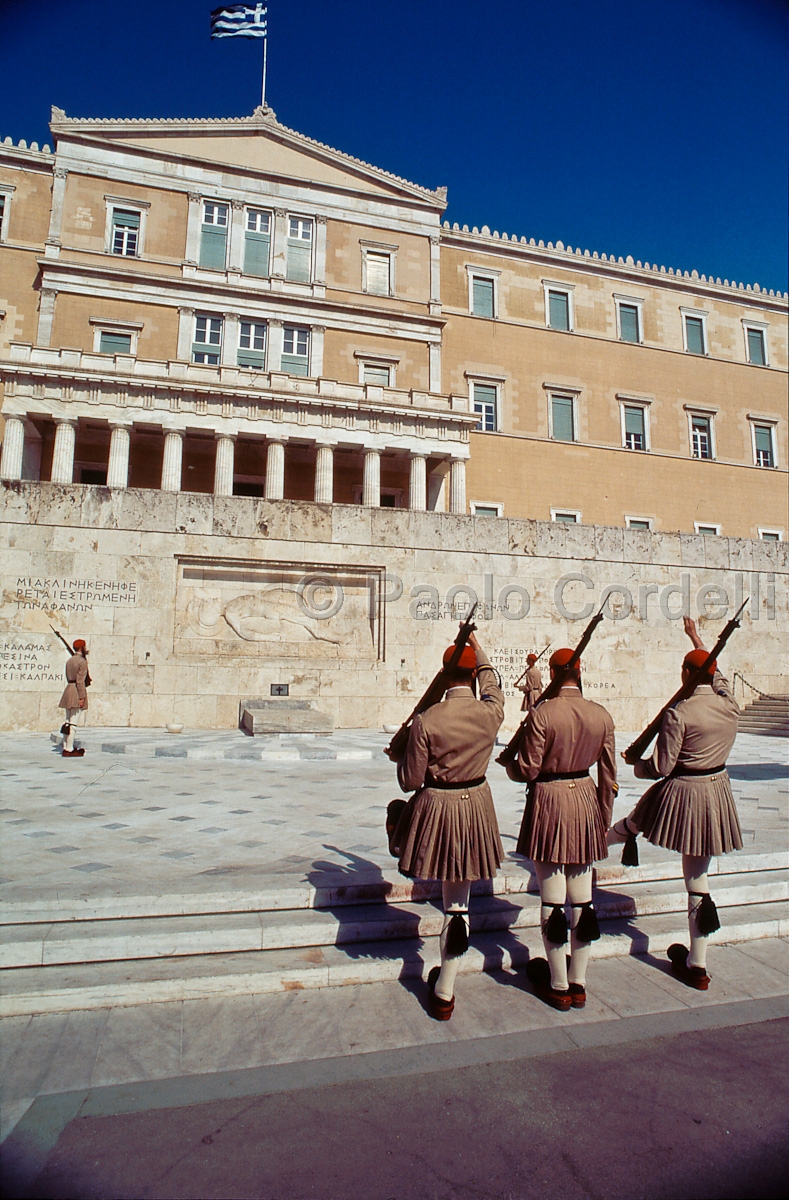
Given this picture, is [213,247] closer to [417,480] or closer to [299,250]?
[299,250]

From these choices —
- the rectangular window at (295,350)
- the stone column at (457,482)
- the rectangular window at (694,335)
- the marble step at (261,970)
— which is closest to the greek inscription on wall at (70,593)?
the marble step at (261,970)

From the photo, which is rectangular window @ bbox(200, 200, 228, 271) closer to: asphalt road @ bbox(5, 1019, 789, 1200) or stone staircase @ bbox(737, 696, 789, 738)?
stone staircase @ bbox(737, 696, 789, 738)

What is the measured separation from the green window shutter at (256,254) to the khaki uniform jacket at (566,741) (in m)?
31.4

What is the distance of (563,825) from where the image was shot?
4.25m

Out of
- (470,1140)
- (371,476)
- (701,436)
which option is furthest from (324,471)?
(470,1140)

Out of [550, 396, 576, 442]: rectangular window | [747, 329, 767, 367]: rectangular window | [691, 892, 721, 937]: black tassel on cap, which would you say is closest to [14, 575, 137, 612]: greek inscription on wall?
[691, 892, 721, 937]: black tassel on cap

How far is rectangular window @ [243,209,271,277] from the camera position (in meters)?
31.0

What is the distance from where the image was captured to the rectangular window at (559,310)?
116 feet

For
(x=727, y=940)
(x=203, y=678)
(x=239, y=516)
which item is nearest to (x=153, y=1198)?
(x=727, y=940)

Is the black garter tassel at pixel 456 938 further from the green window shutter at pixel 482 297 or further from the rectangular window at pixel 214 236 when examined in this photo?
the green window shutter at pixel 482 297

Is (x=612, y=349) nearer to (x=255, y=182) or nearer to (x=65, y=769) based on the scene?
(x=255, y=182)

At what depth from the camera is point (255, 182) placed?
102 feet

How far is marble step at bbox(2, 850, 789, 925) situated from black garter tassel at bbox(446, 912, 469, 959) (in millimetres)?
1431

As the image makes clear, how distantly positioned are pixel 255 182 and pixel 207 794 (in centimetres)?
3119
